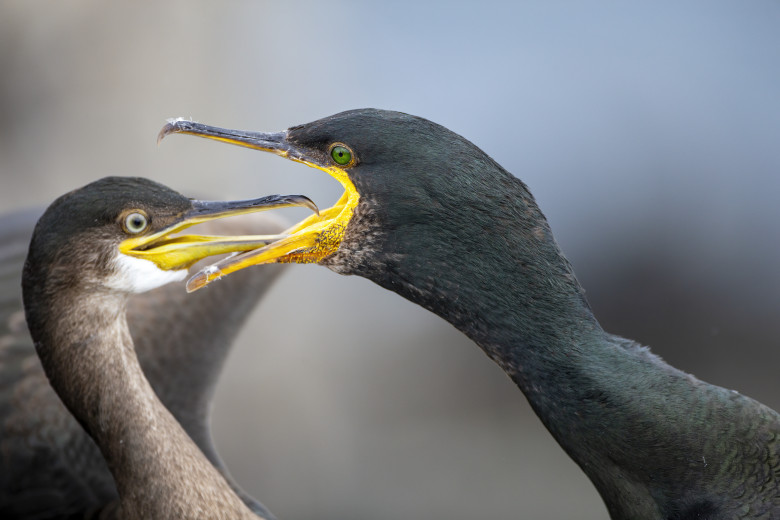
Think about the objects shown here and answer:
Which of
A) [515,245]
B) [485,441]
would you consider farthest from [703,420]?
[485,441]

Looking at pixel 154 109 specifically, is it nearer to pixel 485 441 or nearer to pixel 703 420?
pixel 485 441

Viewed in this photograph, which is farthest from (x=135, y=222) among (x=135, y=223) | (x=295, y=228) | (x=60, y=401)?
(x=60, y=401)

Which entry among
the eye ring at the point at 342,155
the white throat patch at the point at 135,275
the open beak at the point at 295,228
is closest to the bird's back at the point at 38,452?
the white throat patch at the point at 135,275

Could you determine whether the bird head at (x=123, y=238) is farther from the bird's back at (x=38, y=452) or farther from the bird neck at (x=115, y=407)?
the bird's back at (x=38, y=452)

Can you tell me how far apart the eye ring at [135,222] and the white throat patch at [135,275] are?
4cm

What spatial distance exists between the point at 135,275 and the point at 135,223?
0.23 ft

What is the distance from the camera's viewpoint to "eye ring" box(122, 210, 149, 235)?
1.04m

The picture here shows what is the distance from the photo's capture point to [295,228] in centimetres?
95

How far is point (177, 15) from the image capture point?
222cm

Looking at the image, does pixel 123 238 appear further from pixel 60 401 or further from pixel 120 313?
pixel 60 401

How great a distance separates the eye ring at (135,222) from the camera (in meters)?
1.04

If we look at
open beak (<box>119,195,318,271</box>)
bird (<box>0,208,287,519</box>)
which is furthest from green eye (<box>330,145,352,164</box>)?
bird (<box>0,208,287,519</box>)

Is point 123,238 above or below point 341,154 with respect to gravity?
below

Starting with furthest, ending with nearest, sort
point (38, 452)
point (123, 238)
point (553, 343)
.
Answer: point (38, 452)
point (123, 238)
point (553, 343)
